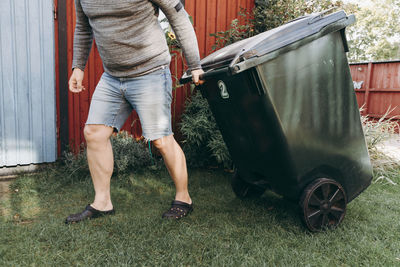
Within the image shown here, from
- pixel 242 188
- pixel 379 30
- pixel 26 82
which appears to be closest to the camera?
pixel 242 188

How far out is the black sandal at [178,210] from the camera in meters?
2.44

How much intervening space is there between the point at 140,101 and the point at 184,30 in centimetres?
55

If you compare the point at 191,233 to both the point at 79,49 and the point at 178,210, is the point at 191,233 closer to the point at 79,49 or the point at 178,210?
the point at 178,210

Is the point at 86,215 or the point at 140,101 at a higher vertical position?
the point at 140,101

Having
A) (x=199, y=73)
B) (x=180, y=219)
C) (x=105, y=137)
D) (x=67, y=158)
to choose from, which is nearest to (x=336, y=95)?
(x=199, y=73)

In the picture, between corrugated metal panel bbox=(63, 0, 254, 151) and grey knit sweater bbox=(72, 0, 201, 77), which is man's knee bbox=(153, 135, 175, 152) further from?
corrugated metal panel bbox=(63, 0, 254, 151)

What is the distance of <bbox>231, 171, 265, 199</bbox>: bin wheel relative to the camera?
294 cm

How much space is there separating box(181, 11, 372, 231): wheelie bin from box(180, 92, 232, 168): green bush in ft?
4.59

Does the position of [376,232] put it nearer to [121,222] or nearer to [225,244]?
[225,244]

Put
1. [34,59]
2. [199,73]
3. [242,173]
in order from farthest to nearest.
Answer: [34,59]
[242,173]
[199,73]

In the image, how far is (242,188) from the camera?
9.78 ft

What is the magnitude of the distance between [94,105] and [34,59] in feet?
5.89

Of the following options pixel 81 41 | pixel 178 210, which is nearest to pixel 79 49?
pixel 81 41

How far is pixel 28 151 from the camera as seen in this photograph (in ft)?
12.3
